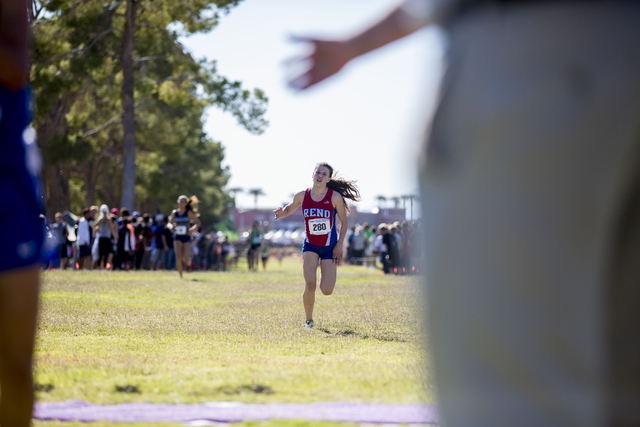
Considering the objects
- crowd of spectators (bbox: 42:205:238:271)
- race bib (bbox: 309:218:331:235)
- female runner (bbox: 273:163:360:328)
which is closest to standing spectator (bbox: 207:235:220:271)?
crowd of spectators (bbox: 42:205:238:271)

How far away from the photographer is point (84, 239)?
22984mm

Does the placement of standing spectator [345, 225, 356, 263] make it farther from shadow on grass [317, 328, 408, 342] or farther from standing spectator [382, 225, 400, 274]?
shadow on grass [317, 328, 408, 342]

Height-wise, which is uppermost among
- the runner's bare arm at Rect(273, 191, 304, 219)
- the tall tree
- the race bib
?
the tall tree

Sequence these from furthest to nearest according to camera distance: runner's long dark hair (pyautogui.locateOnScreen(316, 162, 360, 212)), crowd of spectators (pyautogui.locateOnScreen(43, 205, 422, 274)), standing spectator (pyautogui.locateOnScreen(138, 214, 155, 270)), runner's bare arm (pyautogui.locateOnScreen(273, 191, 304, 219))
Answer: standing spectator (pyautogui.locateOnScreen(138, 214, 155, 270)) < crowd of spectators (pyautogui.locateOnScreen(43, 205, 422, 274)) < runner's long dark hair (pyautogui.locateOnScreen(316, 162, 360, 212)) < runner's bare arm (pyautogui.locateOnScreen(273, 191, 304, 219))

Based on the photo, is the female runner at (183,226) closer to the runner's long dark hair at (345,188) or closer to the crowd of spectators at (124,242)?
the crowd of spectators at (124,242)

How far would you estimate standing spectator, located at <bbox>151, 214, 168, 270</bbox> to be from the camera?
1007 inches

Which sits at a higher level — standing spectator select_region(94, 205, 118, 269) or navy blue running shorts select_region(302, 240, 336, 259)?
standing spectator select_region(94, 205, 118, 269)

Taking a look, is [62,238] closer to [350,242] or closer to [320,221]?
[350,242]

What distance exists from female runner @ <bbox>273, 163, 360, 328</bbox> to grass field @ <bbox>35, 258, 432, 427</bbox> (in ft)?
1.77

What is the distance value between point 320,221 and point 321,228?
11cm

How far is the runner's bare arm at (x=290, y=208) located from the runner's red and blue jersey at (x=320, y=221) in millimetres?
82

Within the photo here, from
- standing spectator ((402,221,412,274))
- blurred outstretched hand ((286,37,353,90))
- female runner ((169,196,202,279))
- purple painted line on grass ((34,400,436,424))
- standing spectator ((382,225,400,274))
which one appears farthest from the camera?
standing spectator ((382,225,400,274))

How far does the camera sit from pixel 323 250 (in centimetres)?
892

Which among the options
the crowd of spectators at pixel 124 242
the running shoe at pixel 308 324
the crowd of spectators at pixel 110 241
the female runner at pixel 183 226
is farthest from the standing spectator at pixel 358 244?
the running shoe at pixel 308 324
